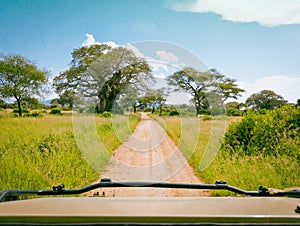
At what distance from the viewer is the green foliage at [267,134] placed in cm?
729

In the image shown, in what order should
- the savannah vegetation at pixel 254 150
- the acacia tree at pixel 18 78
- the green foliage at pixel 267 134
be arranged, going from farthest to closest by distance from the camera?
1. the acacia tree at pixel 18 78
2. the green foliage at pixel 267 134
3. the savannah vegetation at pixel 254 150

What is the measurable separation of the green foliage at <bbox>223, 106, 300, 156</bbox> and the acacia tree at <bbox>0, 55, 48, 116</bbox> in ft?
49.5

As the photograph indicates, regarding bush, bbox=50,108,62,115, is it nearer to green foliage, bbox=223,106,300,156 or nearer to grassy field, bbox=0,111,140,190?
grassy field, bbox=0,111,140,190

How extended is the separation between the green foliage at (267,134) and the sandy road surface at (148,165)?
4.57 ft

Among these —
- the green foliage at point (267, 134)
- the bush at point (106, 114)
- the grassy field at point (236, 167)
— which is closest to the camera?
the grassy field at point (236, 167)

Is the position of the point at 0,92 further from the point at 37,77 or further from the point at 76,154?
the point at 76,154

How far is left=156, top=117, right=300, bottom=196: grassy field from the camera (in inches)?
225

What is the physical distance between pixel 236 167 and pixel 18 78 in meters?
18.2

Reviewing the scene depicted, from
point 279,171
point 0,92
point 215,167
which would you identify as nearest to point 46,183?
point 215,167

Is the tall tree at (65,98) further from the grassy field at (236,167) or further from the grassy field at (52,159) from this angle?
the grassy field at (236,167)

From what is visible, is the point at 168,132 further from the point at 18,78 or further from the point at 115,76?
the point at 18,78

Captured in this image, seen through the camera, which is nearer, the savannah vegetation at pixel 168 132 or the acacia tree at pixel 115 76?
the savannah vegetation at pixel 168 132

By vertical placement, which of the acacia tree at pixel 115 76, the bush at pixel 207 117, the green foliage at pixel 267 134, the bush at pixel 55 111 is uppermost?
the acacia tree at pixel 115 76

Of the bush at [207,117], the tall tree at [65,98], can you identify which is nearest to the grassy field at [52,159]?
the bush at [207,117]
